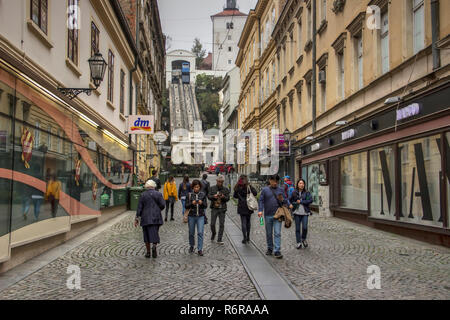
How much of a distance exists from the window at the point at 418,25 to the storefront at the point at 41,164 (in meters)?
8.90

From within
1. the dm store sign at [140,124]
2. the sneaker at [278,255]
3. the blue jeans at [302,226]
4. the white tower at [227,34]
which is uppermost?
the white tower at [227,34]

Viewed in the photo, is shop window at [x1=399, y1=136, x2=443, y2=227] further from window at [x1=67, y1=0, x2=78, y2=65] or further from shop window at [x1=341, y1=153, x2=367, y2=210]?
window at [x1=67, y1=0, x2=78, y2=65]

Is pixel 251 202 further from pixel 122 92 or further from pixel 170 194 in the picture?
pixel 122 92

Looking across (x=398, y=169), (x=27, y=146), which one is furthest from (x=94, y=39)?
(x=398, y=169)

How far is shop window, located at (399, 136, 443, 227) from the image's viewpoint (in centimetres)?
1043

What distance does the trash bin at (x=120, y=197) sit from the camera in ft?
57.7

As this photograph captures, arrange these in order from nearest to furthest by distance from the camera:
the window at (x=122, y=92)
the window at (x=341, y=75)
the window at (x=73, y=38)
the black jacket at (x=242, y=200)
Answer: the black jacket at (x=242, y=200) < the window at (x=73, y=38) < the window at (x=341, y=75) < the window at (x=122, y=92)

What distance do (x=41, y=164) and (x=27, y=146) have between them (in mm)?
883

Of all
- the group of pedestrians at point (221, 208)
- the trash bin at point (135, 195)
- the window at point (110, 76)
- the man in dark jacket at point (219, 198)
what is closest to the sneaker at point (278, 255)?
the group of pedestrians at point (221, 208)

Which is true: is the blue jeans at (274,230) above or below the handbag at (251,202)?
below

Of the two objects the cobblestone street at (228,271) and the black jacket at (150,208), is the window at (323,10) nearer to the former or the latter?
the cobblestone street at (228,271)

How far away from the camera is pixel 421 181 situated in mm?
11125

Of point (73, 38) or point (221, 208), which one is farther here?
point (73, 38)
